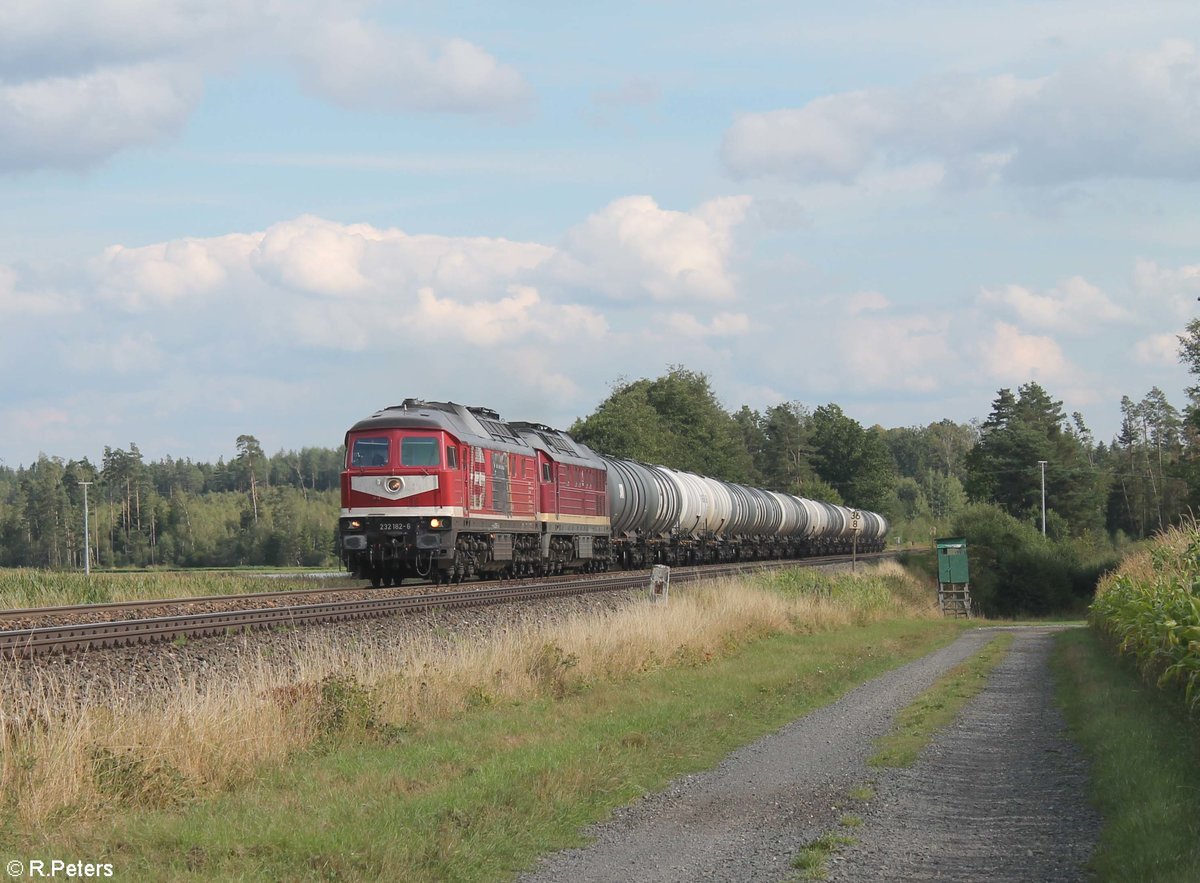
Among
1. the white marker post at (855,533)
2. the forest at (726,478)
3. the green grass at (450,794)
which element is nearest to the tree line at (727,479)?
the forest at (726,478)

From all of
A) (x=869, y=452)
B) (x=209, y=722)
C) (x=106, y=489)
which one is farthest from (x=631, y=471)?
(x=106, y=489)

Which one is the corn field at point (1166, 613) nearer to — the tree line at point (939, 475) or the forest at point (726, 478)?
the tree line at point (939, 475)

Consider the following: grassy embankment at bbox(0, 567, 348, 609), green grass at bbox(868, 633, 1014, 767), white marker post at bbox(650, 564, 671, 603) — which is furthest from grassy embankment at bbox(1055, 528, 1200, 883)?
grassy embankment at bbox(0, 567, 348, 609)

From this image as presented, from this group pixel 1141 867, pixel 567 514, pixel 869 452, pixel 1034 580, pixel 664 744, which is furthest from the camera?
pixel 869 452

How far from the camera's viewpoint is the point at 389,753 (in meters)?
12.1

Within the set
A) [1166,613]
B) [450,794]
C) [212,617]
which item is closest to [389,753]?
[450,794]

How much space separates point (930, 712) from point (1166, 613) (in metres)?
3.23

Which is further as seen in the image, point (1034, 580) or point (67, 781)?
point (1034, 580)

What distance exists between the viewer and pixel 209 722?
1122 centimetres

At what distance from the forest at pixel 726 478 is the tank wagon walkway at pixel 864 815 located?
85.1 m

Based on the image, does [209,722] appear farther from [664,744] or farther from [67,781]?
[664,744]

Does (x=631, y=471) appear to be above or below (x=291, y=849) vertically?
above

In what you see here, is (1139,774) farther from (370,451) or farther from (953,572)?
(953,572)

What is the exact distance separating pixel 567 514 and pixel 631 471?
7.83 m
